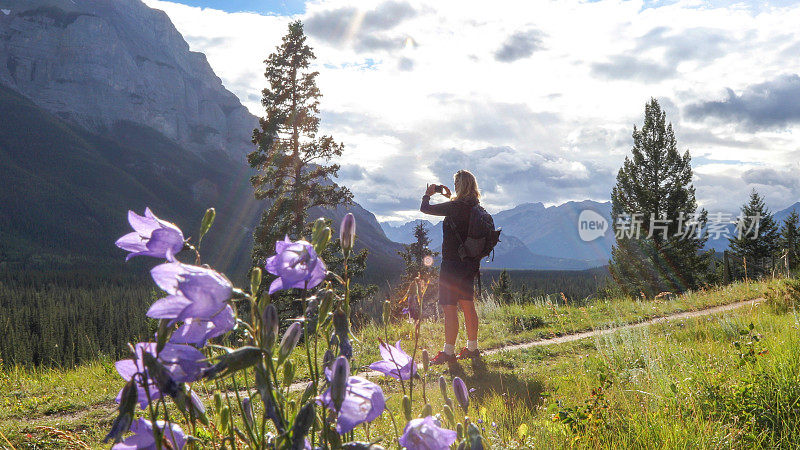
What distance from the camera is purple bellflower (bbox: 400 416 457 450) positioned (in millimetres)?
1043

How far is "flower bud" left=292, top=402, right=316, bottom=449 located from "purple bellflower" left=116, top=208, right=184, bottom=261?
0.42 metres

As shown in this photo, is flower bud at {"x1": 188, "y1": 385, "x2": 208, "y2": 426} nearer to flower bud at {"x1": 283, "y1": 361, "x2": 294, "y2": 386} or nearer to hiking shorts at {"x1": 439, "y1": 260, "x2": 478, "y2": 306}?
flower bud at {"x1": 283, "y1": 361, "x2": 294, "y2": 386}

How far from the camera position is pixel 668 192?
27.3 metres

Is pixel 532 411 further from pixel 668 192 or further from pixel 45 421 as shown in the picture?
pixel 668 192

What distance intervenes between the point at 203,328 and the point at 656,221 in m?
29.0

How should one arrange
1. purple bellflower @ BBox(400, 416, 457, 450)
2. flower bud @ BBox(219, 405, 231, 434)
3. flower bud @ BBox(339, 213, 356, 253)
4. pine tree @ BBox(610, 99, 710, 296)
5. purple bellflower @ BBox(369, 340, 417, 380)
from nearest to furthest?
purple bellflower @ BBox(400, 416, 457, 450) → flower bud @ BBox(219, 405, 231, 434) → flower bud @ BBox(339, 213, 356, 253) → purple bellflower @ BBox(369, 340, 417, 380) → pine tree @ BBox(610, 99, 710, 296)

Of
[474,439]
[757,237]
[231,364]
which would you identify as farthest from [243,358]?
[757,237]

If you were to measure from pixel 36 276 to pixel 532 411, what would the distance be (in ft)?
336

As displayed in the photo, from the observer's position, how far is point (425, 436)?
1051 millimetres

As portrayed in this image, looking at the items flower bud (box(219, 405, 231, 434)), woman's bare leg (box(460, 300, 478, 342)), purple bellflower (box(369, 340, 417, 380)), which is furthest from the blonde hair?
flower bud (box(219, 405, 231, 434))

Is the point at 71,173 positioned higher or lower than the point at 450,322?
higher

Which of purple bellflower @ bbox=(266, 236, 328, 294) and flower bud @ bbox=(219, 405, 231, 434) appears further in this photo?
flower bud @ bbox=(219, 405, 231, 434)

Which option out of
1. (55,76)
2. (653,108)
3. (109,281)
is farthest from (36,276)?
(55,76)

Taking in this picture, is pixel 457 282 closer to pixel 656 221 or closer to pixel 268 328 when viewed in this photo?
pixel 268 328
